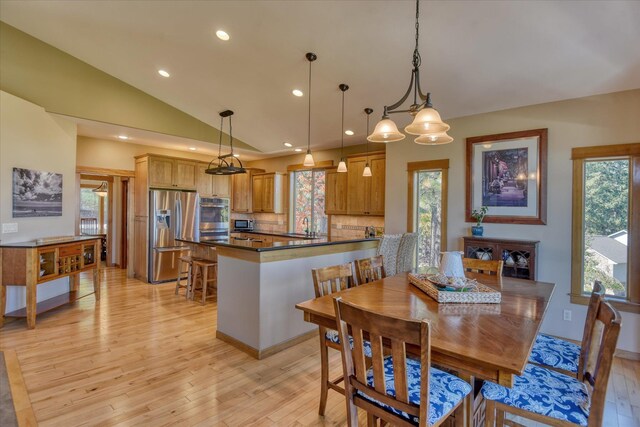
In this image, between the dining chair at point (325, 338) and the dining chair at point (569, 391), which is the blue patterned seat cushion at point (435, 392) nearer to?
the dining chair at point (569, 391)

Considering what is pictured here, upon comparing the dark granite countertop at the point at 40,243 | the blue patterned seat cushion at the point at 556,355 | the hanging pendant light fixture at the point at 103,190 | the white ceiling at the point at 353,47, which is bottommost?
the blue patterned seat cushion at the point at 556,355

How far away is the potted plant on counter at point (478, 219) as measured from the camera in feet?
12.9

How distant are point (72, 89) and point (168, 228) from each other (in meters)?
2.69

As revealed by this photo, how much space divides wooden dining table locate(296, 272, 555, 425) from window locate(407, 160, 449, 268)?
2.01 metres

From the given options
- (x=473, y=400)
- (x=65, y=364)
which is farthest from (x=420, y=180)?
(x=65, y=364)

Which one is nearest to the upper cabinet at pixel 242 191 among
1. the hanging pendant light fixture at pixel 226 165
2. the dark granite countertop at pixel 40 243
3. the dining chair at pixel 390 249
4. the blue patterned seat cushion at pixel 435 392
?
the hanging pendant light fixture at pixel 226 165

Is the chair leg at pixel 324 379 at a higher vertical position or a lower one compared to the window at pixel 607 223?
lower

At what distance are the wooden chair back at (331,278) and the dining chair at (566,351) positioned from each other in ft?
4.04

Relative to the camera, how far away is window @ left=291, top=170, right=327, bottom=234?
6629 millimetres

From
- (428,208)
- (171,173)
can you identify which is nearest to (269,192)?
(171,173)

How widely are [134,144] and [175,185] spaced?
3.94ft

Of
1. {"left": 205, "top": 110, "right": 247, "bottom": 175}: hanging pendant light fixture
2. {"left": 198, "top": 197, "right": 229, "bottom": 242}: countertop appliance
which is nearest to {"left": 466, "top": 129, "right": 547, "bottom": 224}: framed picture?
{"left": 205, "top": 110, "right": 247, "bottom": 175}: hanging pendant light fixture

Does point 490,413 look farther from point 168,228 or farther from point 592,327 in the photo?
point 168,228

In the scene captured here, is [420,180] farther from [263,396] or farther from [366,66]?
[263,396]
